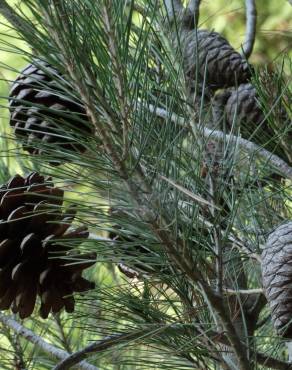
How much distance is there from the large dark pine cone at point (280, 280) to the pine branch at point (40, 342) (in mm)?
203

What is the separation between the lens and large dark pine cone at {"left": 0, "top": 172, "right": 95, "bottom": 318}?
2.01ft

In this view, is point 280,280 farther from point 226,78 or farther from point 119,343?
point 226,78

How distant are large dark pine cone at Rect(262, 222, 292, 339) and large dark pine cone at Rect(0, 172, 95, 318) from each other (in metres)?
0.16

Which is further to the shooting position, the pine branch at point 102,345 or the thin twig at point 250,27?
the thin twig at point 250,27

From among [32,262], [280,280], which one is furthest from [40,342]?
[280,280]

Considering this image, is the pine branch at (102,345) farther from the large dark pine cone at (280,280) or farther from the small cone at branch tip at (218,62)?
the small cone at branch tip at (218,62)

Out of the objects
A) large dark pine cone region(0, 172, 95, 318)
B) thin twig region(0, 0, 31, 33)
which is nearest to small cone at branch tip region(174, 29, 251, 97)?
large dark pine cone region(0, 172, 95, 318)

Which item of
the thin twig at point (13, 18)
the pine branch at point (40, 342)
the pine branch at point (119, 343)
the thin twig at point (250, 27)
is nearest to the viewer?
the thin twig at point (13, 18)

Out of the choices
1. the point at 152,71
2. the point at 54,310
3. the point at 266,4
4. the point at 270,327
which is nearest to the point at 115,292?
the point at 54,310

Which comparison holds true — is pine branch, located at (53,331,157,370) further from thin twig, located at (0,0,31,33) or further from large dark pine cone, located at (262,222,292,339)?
thin twig, located at (0,0,31,33)

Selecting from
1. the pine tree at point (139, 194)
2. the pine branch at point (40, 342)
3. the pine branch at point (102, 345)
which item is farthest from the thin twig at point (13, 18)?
the pine branch at point (40, 342)

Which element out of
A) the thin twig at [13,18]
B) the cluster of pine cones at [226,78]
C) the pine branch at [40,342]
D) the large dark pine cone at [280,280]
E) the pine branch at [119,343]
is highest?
the thin twig at [13,18]

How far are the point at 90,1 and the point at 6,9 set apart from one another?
0.15 ft

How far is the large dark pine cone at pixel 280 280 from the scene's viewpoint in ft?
1.61
